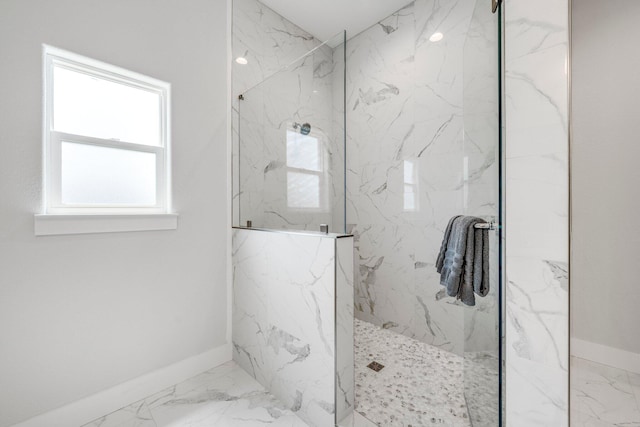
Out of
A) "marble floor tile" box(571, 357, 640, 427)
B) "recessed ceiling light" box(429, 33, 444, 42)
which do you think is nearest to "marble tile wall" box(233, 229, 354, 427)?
"marble floor tile" box(571, 357, 640, 427)

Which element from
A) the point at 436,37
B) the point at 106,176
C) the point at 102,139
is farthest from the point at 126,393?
the point at 436,37

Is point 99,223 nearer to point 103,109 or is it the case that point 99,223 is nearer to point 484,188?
point 103,109

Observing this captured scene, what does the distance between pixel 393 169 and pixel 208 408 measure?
2.03 meters

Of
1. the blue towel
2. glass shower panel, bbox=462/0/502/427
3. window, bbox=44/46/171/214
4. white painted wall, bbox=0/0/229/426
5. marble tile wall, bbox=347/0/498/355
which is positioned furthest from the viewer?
marble tile wall, bbox=347/0/498/355

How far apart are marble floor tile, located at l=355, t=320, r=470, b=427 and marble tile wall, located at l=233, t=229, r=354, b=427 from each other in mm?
218

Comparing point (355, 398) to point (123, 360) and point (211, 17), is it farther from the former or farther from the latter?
point (211, 17)

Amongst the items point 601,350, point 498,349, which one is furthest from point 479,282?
point 601,350

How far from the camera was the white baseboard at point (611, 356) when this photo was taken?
904 mm

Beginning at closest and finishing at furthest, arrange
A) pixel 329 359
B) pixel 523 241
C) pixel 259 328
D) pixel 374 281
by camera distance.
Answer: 1. pixel 523 241
2. pixel 329 359
3. pixel 259 328
4. pixel 374 281

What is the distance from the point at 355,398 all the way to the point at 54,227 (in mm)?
1796

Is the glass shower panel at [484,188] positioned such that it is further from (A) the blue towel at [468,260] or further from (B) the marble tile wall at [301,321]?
(B) the marble tile wall at [301,321]

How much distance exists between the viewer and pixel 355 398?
4.89ft

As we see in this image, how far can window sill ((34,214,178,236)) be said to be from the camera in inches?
50.5

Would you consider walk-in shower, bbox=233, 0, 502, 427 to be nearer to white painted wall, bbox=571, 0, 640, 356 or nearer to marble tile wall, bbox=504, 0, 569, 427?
marble tile wall, bbox=504, 0, 569, 427
